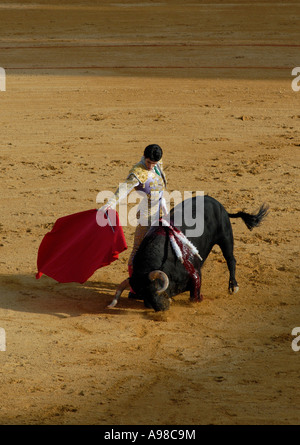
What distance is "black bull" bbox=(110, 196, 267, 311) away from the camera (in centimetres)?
656

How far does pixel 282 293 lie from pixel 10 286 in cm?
245

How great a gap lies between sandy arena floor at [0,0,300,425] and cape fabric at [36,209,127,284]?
0.90 feet

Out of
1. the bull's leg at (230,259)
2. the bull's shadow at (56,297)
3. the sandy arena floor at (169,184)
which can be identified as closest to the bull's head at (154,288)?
the sandy arena floor at (169,184)

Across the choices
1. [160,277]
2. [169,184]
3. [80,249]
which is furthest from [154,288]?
[169,184]

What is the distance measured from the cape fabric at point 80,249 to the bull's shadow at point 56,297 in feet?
0.75

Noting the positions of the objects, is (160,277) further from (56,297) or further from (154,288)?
(56,297)

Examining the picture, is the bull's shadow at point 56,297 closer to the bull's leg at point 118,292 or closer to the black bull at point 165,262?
the bull's leg at point 118,292

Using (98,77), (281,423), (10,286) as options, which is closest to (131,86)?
(98,77)

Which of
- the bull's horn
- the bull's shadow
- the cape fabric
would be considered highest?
the cape fabric

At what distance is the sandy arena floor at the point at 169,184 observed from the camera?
5547 mm

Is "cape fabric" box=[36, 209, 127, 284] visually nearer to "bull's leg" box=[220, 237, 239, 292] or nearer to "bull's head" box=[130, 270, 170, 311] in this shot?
"bull's head" box=[130, 270, 170, 311]

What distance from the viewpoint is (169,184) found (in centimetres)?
1016

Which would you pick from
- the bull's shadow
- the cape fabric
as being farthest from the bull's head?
the cape fabric

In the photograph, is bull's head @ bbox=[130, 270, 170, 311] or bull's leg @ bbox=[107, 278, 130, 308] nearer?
bull's head @ bbox=[130, 270, 170, 311]
